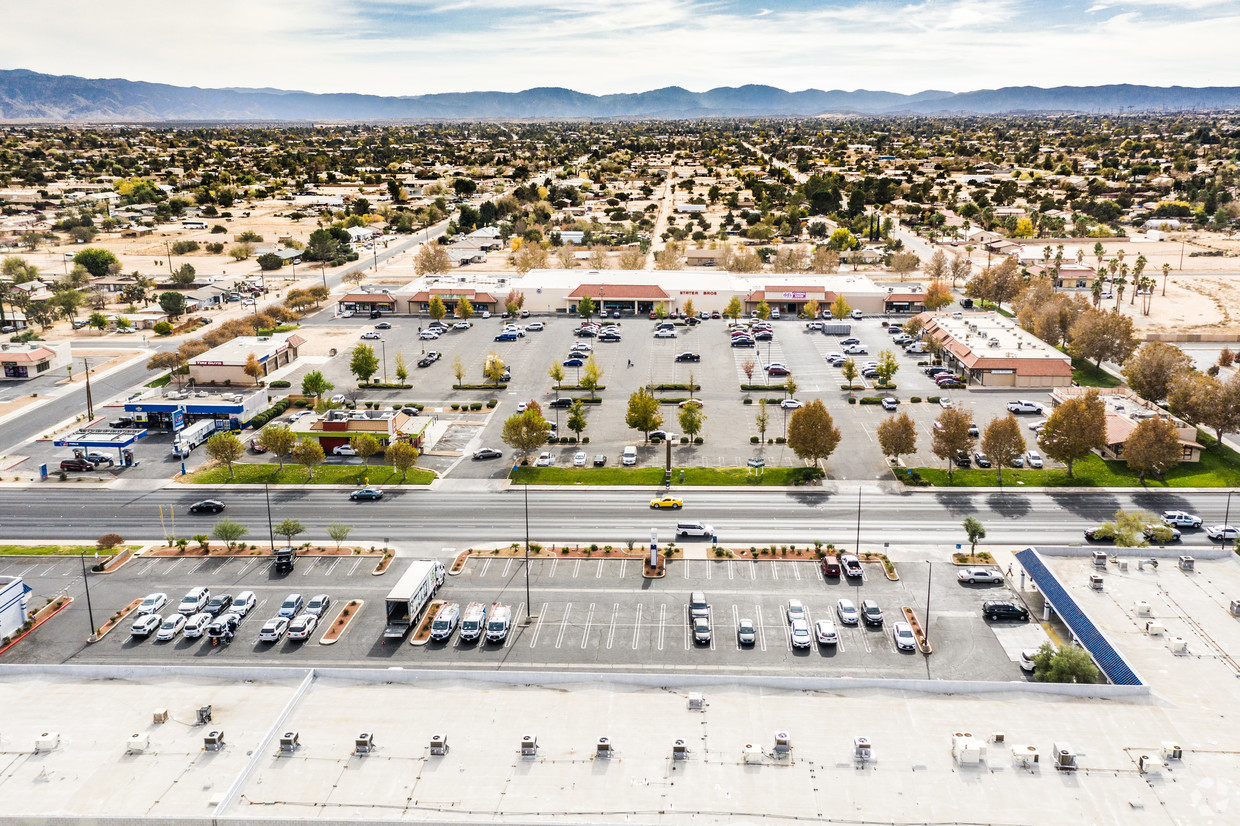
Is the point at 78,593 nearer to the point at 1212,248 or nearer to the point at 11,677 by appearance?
the point at 11,677

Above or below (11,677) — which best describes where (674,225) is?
above

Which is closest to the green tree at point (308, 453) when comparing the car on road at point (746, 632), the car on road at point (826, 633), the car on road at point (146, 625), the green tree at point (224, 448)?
the green tree at point (224, 448)

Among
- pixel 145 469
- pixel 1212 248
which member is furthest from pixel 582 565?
pixel 1212 248

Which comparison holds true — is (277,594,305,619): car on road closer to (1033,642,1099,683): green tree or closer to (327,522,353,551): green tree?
(327,522,353,551): green tree

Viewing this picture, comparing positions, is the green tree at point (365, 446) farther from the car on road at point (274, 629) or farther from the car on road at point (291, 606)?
the car on road at point (274, 629)

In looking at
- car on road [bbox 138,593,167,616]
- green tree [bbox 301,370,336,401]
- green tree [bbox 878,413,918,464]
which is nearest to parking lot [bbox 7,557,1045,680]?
car on road [bbox 138,593,167,616]

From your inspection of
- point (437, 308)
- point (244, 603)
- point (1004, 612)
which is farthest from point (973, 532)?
point (437, 308)
